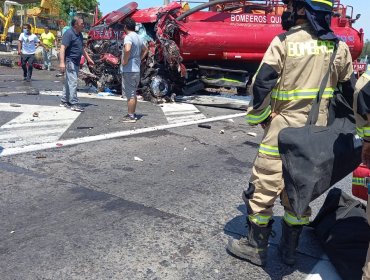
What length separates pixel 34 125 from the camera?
694cm

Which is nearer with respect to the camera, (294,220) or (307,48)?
(307,48)

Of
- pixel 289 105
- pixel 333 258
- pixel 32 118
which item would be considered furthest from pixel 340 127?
pixel 32 118

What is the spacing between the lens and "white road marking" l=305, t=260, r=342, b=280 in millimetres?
2947

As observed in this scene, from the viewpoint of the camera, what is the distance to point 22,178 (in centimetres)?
444

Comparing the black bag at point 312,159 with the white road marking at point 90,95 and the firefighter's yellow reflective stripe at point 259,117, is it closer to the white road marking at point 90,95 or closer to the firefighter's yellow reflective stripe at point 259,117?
the firefighter's yellow reflective stripe at point 259,117

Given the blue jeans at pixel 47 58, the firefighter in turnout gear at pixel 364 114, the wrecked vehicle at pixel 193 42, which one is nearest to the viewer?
the firefighter in turnout gear at pixel 364 114

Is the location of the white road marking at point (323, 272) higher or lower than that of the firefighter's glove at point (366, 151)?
lower

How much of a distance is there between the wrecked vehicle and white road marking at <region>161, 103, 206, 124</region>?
1.66 ft

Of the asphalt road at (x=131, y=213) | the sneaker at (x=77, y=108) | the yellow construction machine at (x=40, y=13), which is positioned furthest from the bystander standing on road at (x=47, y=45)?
the asphalt road at (x=131, y=213)

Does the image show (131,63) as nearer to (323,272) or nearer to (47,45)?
(323,272)

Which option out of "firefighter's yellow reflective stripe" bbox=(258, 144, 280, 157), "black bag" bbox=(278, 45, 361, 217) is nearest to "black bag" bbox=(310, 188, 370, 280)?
"black bag" bbox=(278, 45, 361, 217)

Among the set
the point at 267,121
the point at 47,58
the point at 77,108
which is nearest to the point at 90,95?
the point at 77,108

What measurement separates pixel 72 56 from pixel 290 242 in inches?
263

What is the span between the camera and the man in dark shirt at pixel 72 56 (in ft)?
27.5
